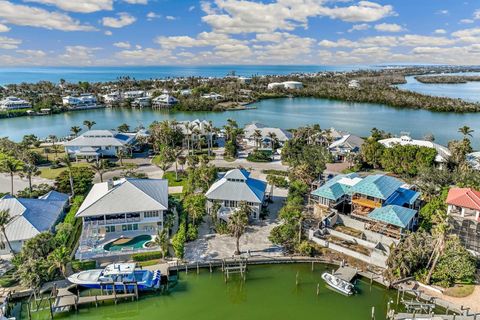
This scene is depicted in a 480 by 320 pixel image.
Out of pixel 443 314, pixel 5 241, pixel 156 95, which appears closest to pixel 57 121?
pixel 156 95

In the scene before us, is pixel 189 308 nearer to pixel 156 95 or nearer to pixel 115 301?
pixel 115 301

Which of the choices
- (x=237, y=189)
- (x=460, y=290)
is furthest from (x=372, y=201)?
(x=237, y=189)

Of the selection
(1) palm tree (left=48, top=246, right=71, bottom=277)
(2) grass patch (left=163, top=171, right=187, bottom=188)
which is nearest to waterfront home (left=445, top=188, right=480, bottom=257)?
(2) grass patch (left=163, top=171, right=187, bottom=188)

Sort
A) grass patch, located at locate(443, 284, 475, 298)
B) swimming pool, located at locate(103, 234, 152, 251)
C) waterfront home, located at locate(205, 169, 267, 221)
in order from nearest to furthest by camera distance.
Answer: grass patch, located at locate(443, 284, 475, 298), swimming pool, located at locate(103, 234, 152, 251), waterfront home, located at locate(205, 169, 267, 221)

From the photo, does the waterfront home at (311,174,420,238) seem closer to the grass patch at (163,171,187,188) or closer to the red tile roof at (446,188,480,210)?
the red tile roof at (446,188,480,210)

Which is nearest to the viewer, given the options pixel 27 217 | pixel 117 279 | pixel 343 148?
pixel 117 279

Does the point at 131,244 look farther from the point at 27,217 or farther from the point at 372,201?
the point at 372,201
